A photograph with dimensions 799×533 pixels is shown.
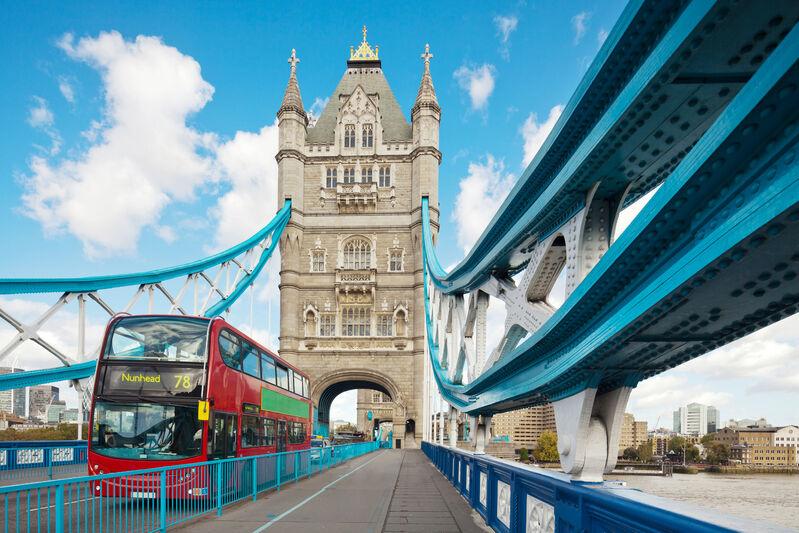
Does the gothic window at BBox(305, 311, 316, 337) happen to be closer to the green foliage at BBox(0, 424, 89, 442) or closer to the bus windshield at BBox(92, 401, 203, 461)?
the green foliage at BBox(0, 424, 89, 442)

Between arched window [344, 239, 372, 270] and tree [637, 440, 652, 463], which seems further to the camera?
tree [637, 440, 652, 463]

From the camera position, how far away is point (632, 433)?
93.1 m

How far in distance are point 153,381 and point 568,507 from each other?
7.88 meters

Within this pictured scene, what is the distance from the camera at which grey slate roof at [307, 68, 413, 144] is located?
146ft

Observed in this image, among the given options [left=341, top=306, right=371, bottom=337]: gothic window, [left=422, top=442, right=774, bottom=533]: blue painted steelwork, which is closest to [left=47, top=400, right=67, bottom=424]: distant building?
[left=341, top=306, right=371, bottom=337]: gothic window

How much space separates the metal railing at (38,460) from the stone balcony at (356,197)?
2515cm

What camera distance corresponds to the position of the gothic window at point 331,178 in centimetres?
4350

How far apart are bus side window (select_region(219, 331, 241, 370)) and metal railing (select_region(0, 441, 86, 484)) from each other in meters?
6.08

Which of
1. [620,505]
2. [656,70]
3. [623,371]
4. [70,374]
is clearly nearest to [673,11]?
[656,70]

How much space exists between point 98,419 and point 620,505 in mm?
9156

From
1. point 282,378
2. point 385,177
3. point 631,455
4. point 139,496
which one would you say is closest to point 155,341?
point 139,496

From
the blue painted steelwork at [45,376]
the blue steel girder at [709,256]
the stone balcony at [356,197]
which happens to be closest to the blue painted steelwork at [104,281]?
the blue painted steelwork at [45,376]

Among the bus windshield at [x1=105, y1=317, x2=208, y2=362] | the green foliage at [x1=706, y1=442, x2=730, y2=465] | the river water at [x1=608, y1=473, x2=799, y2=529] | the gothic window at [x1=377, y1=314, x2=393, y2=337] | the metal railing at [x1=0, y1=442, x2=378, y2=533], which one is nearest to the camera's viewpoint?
the metal railing at [x1=0, y1=442, x2=378, y2=533]

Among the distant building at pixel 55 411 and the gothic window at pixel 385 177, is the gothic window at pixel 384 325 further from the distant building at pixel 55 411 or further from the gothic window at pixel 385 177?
the distant building at pixel 55 411
